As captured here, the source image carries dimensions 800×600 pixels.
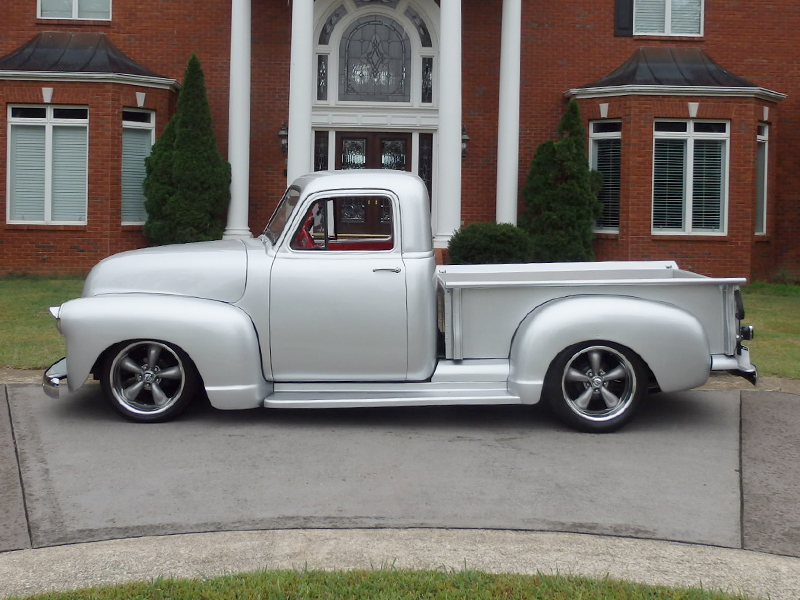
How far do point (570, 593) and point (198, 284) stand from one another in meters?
3.75

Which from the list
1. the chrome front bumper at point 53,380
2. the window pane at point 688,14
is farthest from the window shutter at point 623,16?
the chrome front bumper at point 53,380

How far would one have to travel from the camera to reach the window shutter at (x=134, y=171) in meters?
16.9

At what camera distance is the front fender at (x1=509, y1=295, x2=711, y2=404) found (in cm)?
644

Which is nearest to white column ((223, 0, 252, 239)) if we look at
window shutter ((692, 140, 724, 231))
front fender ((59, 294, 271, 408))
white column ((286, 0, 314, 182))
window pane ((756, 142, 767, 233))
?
white column ((286, 0, 314, 182))

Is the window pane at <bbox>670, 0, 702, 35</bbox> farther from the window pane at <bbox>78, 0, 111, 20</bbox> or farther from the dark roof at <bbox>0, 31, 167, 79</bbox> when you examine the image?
the window pane at <bbox>78, 0, 111, 20</bbox>

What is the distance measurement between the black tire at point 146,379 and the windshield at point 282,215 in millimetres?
1071

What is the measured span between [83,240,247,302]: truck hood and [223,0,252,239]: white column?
9812 millimetres

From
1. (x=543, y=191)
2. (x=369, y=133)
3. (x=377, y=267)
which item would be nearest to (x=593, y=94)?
(x=543, y=191)

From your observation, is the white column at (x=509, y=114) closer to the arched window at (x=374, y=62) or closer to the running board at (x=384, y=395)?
the arched window at (x=374, y=62)

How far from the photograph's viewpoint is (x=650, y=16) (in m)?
18.0

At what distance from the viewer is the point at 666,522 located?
4.82 metres

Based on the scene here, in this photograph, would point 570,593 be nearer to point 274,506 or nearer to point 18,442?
point 274,506

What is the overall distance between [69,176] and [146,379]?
1121 centimetres

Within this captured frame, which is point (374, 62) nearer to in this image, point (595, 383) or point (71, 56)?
point (71, 56)
